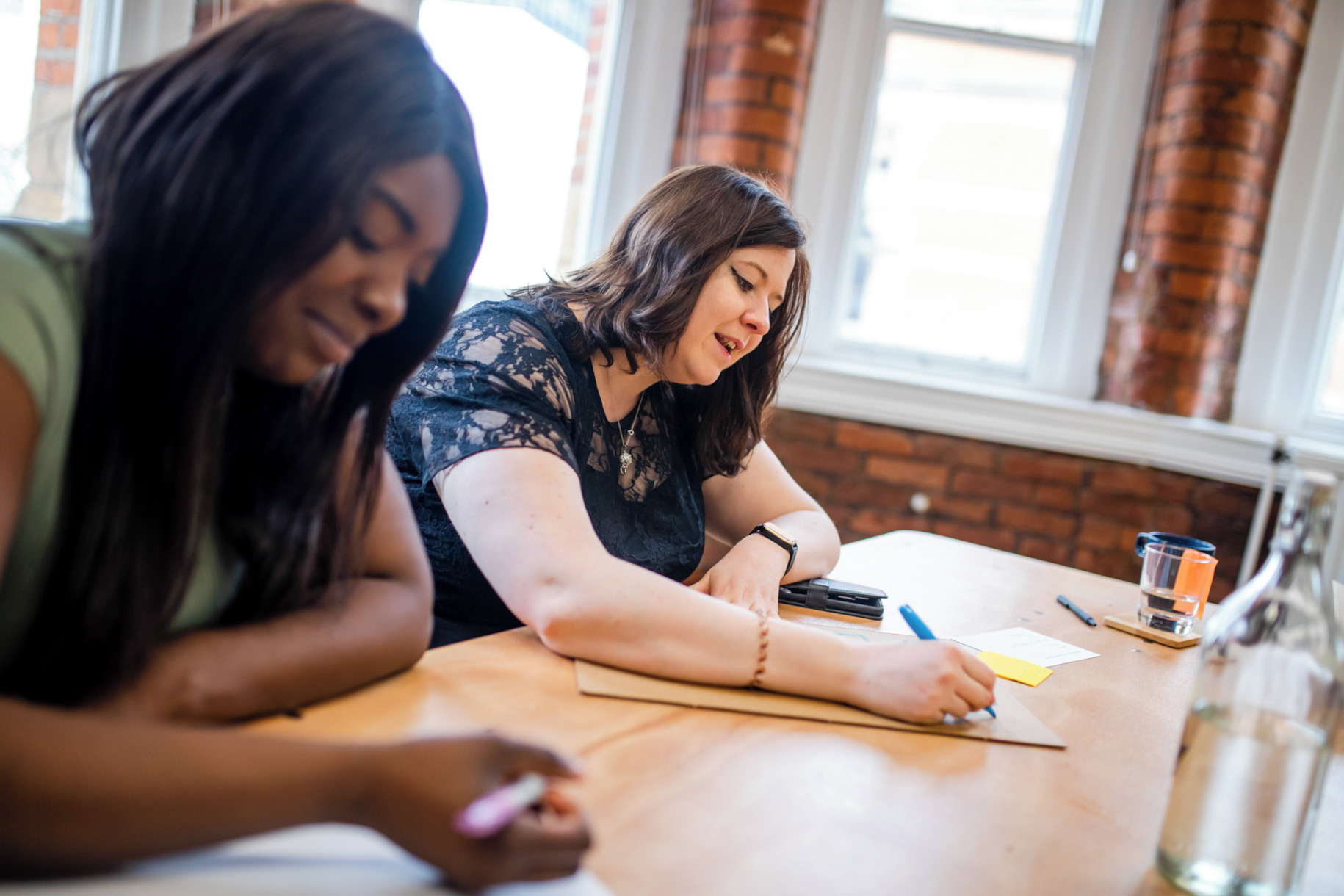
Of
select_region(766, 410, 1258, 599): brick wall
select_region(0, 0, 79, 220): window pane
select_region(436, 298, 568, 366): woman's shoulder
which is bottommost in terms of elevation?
select_region(766, 410, 1258, 599): brick wall

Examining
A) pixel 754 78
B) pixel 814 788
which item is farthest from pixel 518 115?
pixel 814 788

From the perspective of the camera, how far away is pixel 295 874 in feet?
1.81

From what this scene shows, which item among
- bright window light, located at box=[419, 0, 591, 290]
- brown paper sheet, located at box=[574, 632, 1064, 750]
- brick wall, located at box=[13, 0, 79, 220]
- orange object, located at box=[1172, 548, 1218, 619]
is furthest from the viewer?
bright window light, located at box=[419, 0, 591, 290]

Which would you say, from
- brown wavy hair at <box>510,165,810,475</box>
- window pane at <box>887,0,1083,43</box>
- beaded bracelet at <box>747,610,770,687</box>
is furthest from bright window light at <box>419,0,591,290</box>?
beaded bracelet at <box>747,610,770,687</box>

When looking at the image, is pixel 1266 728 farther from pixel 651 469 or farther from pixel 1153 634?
pixel 651 469

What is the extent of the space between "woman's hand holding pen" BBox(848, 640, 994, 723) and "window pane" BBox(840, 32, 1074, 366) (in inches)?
Answer: 88.1

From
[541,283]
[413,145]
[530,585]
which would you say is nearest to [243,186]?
[413,145]

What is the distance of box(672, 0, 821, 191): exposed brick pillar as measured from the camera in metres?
2.74

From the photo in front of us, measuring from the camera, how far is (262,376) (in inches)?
31.1

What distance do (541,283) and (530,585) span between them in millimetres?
709

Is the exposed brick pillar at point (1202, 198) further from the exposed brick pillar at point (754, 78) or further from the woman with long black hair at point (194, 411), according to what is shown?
the woman with long black hair at point (194, 411)

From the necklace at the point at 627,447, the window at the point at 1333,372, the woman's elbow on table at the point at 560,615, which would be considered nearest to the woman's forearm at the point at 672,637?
the woman's elbow on table at the point at 560,615

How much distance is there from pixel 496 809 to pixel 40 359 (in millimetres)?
420

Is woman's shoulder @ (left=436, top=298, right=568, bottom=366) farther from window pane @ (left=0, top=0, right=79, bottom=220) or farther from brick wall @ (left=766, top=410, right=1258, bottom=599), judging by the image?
brick wall @ (left=766, top=410, right=1258, bottom=599)
